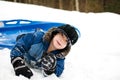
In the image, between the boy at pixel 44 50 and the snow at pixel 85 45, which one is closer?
the boy at pixel 44 50

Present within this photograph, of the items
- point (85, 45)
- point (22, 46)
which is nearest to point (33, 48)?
point (22, 46)

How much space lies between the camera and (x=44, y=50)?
68.3 inches

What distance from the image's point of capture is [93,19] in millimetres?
2859

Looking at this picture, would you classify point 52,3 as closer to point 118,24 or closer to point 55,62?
point 118,24

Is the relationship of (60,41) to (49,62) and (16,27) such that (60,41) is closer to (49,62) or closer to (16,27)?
(49,62)

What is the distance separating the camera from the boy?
1.64 meters

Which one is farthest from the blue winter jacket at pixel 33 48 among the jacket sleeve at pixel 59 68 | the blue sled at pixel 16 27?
the blue sled at pixel 16 27

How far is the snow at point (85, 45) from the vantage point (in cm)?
186

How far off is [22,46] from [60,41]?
0.77ft

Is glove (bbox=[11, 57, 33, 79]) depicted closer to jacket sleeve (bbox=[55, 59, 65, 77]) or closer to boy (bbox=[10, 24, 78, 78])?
boy (bbox=[10, 24, 78, 78])

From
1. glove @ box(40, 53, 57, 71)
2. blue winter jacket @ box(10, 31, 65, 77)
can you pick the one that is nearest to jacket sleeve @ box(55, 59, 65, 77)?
blue winter jacket @ box(10, 31, 65, 77)

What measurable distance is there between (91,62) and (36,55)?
A: 20.8 inches

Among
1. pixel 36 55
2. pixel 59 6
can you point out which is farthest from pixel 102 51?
pixel 59 6

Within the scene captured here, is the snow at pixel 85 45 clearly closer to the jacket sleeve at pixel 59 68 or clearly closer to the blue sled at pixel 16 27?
the jacket sleeve at pixel 59 68
